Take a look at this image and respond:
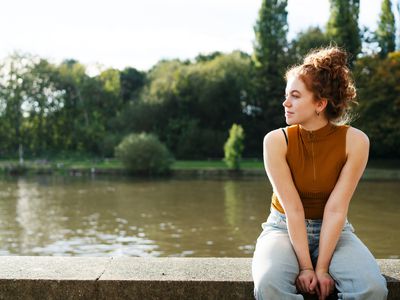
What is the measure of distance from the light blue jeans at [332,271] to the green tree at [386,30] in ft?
116

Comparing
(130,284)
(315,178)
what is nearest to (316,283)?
(315,178)

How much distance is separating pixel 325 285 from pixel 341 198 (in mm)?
434

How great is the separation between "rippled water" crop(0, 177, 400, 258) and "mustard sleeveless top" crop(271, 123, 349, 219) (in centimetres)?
672

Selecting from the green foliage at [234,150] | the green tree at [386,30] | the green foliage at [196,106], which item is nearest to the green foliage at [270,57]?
the green foliage at [196,106]

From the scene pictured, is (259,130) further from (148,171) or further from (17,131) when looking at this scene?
(17,131)

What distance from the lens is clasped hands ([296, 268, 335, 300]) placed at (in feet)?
8.14

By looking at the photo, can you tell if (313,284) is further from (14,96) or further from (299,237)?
(14,96)

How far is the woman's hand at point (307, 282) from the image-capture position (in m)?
2.49

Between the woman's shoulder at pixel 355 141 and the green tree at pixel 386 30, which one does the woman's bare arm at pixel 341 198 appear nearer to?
the woman's shoulder at pixel 355 141

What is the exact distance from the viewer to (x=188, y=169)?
29.8 metres

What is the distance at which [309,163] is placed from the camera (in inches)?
106

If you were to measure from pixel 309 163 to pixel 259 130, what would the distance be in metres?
35.5

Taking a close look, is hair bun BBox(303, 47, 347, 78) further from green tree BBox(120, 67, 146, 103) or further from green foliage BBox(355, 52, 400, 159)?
green tree BBox(120, 67, 146, 103)

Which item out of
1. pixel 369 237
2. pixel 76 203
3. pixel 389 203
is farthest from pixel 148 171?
pixel 369 237
